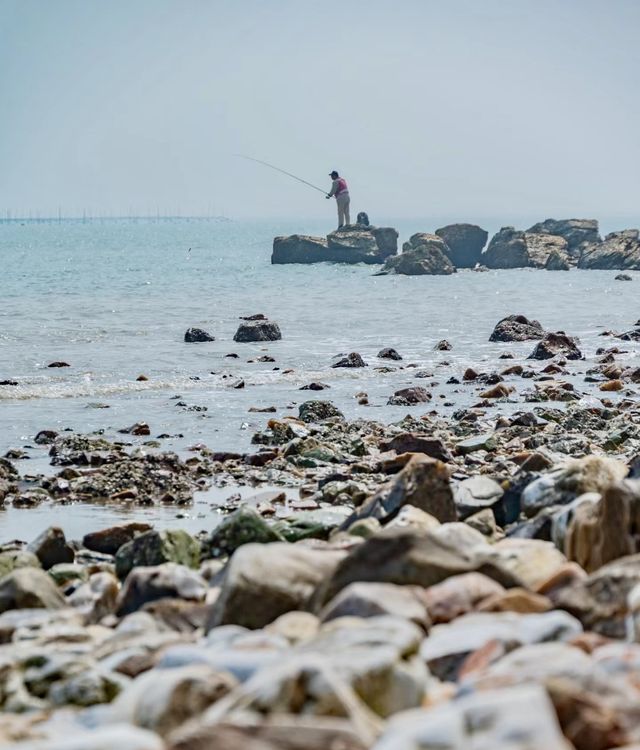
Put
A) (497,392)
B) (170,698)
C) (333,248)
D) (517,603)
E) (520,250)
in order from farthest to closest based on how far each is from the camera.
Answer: (520,250) → (333,248) → (497,392) → (517,603) → (170,698)

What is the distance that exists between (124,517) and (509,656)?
6215 mm

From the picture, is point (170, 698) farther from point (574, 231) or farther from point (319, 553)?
point (574, 231)

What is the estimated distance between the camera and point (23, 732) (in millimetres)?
3912

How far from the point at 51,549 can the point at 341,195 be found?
57.9m

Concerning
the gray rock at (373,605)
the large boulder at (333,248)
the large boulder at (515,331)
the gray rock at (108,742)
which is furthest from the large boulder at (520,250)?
the gray rock at (108,742)

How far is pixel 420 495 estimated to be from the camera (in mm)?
7961

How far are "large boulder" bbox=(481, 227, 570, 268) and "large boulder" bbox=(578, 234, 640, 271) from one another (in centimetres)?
210

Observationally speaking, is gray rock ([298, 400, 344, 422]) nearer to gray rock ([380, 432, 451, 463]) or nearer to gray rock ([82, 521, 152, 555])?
gray rock ([380, 432, 451, 463])

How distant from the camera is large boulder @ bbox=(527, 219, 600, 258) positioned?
8334cm

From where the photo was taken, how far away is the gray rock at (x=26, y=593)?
6012 mm

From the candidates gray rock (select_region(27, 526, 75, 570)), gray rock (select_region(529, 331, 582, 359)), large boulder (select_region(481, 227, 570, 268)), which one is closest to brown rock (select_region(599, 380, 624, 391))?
gray rock (select_region(529, 331, 582, 359))

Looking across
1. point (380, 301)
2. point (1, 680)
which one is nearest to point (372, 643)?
point (1, 680)

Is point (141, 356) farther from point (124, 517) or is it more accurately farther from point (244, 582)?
point (244, 582)

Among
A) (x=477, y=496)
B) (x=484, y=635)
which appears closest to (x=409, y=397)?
(x=477, y=496)
